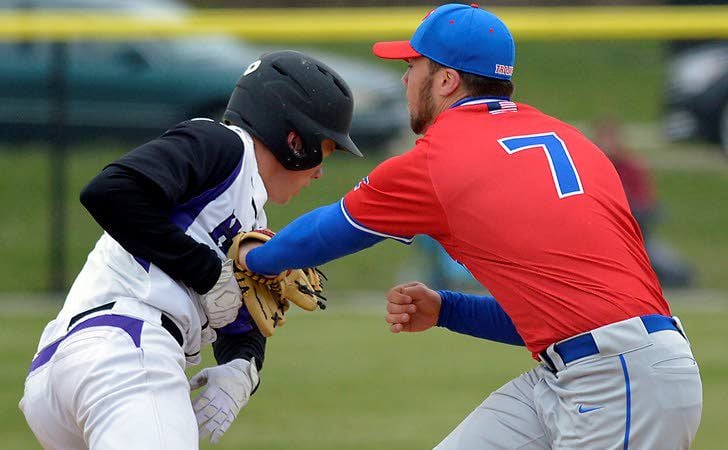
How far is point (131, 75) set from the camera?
40.4 ft

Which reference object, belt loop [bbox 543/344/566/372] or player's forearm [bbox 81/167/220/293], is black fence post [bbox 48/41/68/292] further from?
belt loop [bbox 543/344/566/372]

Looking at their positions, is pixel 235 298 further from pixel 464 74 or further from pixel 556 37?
pixel 556 37

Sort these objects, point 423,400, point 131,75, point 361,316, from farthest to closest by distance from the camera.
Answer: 1. point 131,75
2. point 361,316
3. point 423,400

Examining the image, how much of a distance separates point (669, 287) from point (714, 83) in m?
2.76

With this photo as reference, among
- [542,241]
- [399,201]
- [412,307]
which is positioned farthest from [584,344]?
[412,307]

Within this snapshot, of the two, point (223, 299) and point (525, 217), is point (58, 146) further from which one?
point (525, 217)

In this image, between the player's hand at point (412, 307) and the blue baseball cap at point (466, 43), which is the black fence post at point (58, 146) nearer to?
the player's hand at point (412, 307)

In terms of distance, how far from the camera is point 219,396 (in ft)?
12.6

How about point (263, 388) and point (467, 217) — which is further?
point (263, 388)

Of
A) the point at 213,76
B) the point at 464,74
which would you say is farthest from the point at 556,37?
the point at 464,74

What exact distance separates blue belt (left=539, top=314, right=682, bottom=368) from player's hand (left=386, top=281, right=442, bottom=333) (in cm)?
70

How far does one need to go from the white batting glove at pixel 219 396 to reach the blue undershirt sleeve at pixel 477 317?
737mm

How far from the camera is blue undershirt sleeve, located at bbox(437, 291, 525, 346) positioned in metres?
4.21

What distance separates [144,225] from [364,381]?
4.73 m
